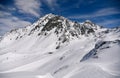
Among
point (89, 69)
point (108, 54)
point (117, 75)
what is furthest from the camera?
point (108, 54)

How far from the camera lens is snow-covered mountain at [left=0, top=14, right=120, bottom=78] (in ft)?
121

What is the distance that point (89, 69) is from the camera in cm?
3359

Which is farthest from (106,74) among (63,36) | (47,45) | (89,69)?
(63,36)

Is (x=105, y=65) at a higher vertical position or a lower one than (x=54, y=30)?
lower

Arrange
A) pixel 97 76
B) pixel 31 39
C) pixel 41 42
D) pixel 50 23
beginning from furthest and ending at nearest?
pixel 50 23
pixel 31 39
pixel 41 42
pixel 97 76

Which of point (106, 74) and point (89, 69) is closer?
point (106, 74)

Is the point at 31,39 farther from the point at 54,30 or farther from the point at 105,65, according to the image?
the point at 105,65

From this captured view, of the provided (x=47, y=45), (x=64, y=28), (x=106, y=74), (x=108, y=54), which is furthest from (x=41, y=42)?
(x=106, y=74)

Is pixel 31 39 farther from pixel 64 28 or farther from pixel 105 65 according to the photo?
pixel 105 65

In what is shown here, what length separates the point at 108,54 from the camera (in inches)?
1620

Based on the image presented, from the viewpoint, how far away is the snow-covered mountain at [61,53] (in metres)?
37.0

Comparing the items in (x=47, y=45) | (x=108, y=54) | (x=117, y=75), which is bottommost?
(x=117, y=75)

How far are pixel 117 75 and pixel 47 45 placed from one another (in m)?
122

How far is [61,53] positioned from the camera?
91.3 metres
